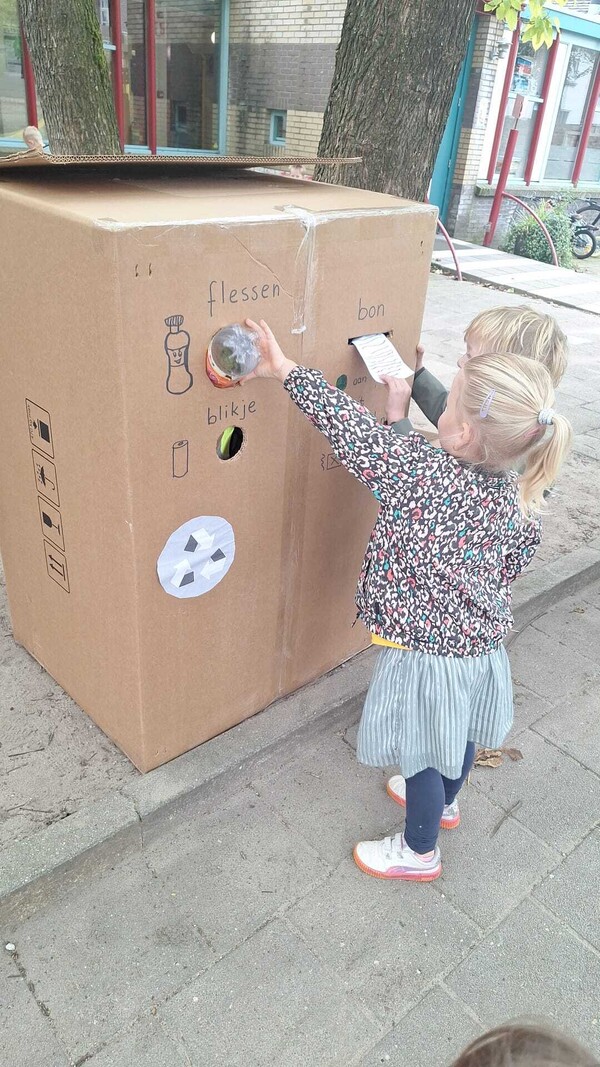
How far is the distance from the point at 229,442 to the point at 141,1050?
4.36ft

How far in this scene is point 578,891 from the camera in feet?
6.68

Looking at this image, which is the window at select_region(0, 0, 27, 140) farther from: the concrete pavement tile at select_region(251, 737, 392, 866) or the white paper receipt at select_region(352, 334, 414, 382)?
the concrete pavement tile at select_region(251, 737, 392, 866)

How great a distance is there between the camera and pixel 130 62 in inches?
385

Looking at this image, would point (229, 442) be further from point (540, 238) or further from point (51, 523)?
point (540, 238)

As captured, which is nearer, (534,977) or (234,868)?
(534,977)

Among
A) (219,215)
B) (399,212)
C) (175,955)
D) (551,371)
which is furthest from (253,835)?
(399,212)

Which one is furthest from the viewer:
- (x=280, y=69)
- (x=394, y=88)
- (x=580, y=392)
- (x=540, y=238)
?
(x=540, y=238)

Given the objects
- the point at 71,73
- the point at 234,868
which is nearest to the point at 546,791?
the point at 234,868

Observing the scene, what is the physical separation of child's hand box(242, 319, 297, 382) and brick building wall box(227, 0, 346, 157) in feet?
33.8

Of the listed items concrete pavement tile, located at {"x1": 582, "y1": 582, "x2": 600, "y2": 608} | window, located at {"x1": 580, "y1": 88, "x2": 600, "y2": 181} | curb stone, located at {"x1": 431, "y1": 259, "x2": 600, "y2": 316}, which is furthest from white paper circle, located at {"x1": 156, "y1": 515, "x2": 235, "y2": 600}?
window, located at {"x1": 580, "y1": 88, "x2": 600, "y2": 181}

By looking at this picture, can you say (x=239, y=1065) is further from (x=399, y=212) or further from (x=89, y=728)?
(x=399, y=212)

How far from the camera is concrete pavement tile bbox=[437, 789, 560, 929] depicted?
6.51 feet

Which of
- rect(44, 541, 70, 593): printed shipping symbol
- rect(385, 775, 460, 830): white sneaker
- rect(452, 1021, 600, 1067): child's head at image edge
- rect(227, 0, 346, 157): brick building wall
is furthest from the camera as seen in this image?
rect(227, 0, 346, 157): brick building wall

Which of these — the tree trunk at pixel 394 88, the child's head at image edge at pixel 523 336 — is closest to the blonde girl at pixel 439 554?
the child's head at image edge at pixel 523 336
